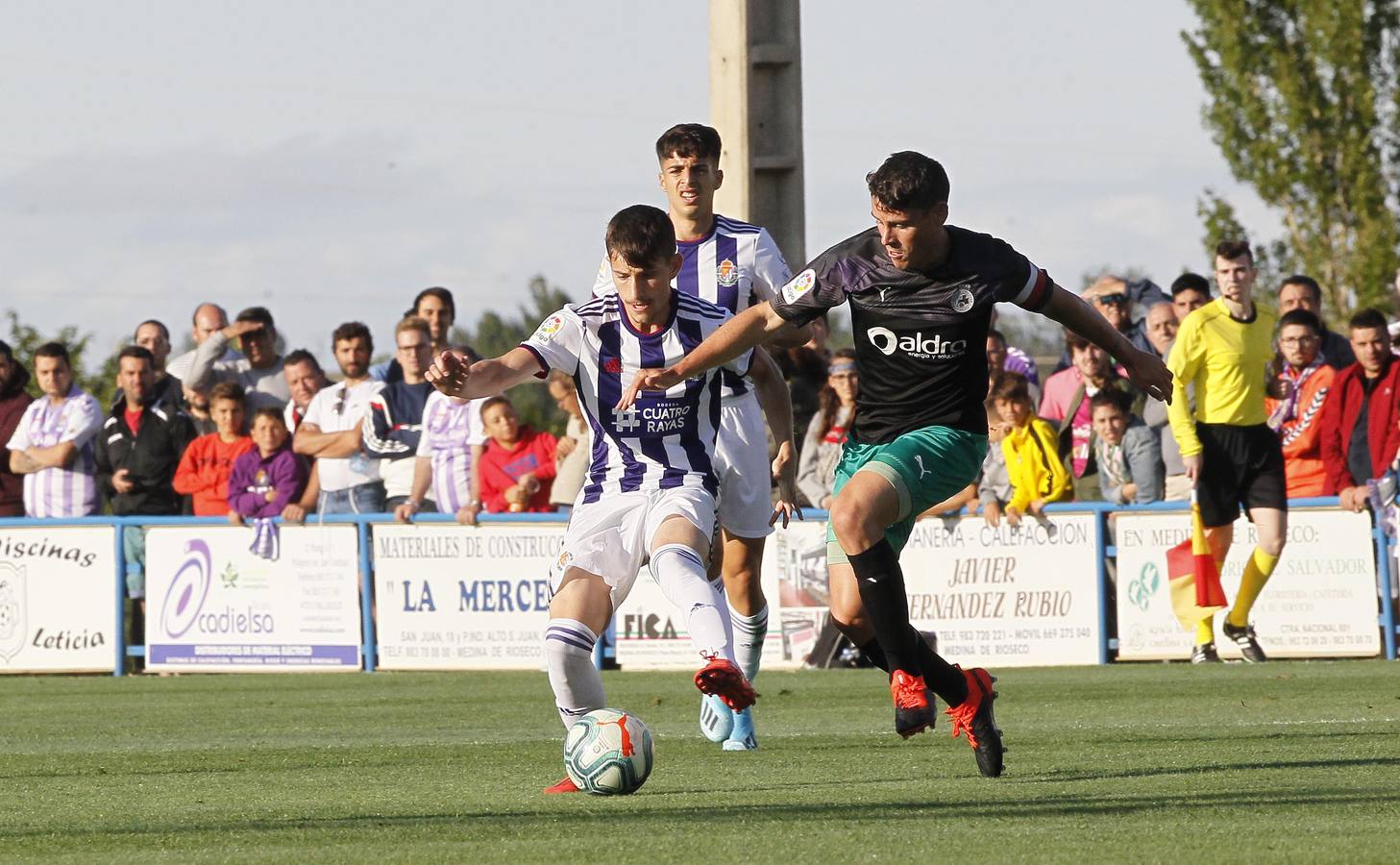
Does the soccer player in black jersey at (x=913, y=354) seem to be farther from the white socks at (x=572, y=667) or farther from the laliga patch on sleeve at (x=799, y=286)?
the white socks at (x=572, y=667)

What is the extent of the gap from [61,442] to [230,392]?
59.2 inches

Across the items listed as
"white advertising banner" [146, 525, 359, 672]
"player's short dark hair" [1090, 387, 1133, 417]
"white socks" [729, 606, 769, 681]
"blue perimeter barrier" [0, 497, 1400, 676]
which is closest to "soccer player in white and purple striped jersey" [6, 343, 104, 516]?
"blue perimeter barrier" [0, 497, 1400, 676]

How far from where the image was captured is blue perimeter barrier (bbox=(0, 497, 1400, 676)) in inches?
520

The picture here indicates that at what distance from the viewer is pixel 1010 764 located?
7.35m

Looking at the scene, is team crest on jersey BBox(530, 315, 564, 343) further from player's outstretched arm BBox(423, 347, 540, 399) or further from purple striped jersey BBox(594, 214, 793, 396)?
purple striped jersey BBox(594, 214, 793, 396)

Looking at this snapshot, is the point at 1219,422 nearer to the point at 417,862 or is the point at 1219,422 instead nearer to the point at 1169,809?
the point at 1169,809

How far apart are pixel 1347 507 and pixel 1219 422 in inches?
48.0

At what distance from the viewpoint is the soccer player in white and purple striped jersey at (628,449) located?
6781mm

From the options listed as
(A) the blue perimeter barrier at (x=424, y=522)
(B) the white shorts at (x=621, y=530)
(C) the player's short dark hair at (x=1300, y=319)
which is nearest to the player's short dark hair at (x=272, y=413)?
(A) the blue perimeter barrier at (x=424, y=522)

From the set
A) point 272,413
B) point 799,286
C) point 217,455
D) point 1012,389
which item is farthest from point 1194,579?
point 217,455

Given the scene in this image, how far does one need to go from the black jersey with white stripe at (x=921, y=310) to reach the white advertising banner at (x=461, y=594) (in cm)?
766

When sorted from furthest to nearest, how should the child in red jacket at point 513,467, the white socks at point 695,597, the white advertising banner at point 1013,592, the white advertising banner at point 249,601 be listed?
the white advertising banner at point 249,601 → the child in red jacket at point 513,467 → the white advertising banner at point 1013,592 → the white socks at point 695,597

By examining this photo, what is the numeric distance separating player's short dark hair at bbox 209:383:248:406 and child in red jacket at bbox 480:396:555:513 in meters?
1.90

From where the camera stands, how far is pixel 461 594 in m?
14.9
